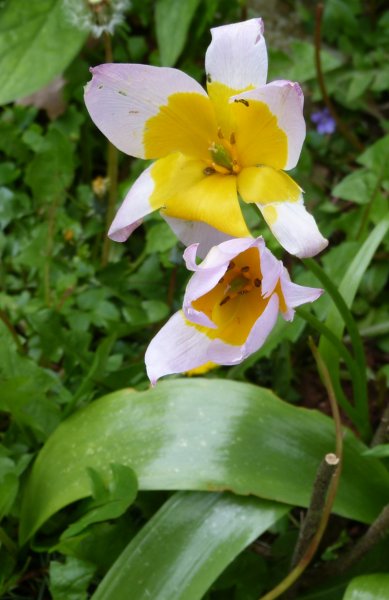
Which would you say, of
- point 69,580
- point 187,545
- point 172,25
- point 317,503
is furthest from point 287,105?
point 172,25

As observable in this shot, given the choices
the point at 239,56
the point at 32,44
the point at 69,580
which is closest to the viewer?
the point at 239,56

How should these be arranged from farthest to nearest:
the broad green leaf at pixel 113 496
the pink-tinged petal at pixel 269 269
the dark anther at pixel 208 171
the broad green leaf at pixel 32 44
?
the broad green leaf at pixel 32 44
the broad green leaf at pixel 113 496
the dark anther at pixel 208 171
the pink-tinged petal at pixel 269 269

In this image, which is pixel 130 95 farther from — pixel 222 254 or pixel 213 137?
pixel 222 254

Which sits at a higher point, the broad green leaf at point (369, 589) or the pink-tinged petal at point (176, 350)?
the pink-tinged petal at point (176, 350)

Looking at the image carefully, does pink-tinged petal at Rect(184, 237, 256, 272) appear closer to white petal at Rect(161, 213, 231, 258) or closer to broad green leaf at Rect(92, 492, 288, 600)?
white petal at Rect(161, 213, 231, 258)

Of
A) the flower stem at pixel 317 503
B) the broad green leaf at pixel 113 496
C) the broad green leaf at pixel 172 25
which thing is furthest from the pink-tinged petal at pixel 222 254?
the broad green leaf at pixel 172 25

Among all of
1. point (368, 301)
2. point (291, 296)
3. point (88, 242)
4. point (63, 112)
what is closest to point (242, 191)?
point (291, 296)

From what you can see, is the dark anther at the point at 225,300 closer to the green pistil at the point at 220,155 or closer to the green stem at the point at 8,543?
the green pistil at the point at 220,155

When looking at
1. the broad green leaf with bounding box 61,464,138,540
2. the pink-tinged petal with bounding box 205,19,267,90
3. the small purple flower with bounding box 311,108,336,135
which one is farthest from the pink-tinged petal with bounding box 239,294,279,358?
the small purple flower with bounding box 311,108,336,135
